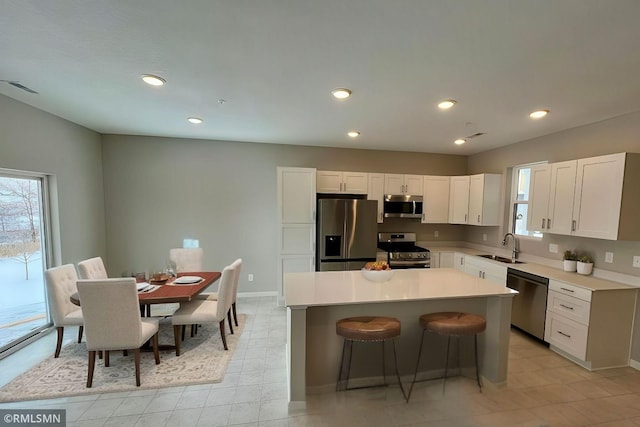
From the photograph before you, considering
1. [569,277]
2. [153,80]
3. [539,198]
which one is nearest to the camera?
[153,80]

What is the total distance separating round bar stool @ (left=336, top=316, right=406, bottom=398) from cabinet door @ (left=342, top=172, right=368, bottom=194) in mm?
2636

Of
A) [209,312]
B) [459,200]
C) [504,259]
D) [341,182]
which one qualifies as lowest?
[209,312]

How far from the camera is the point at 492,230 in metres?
4.57

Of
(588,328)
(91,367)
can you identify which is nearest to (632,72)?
(588,328)

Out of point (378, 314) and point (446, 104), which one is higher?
point (446, 104)

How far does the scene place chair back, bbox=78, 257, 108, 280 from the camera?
2.90 metres

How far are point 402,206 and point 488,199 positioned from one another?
1.35m

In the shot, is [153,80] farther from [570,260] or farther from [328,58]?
[570,260]

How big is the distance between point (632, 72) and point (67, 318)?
529 cm

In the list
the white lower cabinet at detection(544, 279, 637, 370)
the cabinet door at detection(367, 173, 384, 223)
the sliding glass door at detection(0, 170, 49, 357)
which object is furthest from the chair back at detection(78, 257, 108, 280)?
the white lower cabinet at detection(544, 279, 637, 370)

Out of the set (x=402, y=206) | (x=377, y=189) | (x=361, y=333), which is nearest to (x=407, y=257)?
(x=402, y=206)

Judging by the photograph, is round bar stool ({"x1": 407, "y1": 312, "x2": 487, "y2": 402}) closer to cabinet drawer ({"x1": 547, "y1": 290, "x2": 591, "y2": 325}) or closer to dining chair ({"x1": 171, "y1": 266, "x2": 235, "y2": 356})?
cabinet drawer ({"x1": 547, "y1": 290, "x2": 591, "y2": 325})

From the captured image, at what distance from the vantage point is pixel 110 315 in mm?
2260

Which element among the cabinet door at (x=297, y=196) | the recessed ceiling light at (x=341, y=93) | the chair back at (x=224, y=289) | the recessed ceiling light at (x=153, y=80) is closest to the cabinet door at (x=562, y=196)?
the recessed ceiling light at (x=341, y=93)
